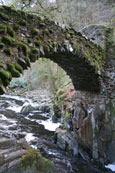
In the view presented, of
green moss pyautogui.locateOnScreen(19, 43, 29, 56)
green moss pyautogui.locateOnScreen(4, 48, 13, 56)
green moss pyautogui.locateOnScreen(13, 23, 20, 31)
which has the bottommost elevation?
green moss pyautogui.locateOnScreen(4, 48, 13, 56)

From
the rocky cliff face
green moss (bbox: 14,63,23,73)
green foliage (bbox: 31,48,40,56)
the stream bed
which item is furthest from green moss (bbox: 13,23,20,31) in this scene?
the stream bed

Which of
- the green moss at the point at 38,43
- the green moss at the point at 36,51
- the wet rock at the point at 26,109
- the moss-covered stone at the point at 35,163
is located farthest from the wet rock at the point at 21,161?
the wet rock at the point at 26,109

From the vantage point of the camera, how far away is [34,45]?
226cm

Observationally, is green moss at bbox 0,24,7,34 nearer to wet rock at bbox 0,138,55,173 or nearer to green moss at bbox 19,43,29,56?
green moss at bbox 19,43,29,56

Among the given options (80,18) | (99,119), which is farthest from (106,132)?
(80,18)

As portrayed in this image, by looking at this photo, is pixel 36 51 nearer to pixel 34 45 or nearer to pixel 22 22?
pixel 34 45

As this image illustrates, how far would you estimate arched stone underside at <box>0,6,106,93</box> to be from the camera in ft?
5.86

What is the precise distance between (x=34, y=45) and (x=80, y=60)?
5.25 ft

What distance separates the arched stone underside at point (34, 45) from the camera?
5.86ft

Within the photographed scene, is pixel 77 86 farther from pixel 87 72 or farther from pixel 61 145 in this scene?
pixel 61 145

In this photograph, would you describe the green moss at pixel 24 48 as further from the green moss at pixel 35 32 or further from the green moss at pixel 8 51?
the green moss at pixel 35 32

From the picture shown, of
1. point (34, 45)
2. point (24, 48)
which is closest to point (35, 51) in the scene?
point (34, 45)

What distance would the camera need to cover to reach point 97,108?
4613mm

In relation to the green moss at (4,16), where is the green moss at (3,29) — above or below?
below
